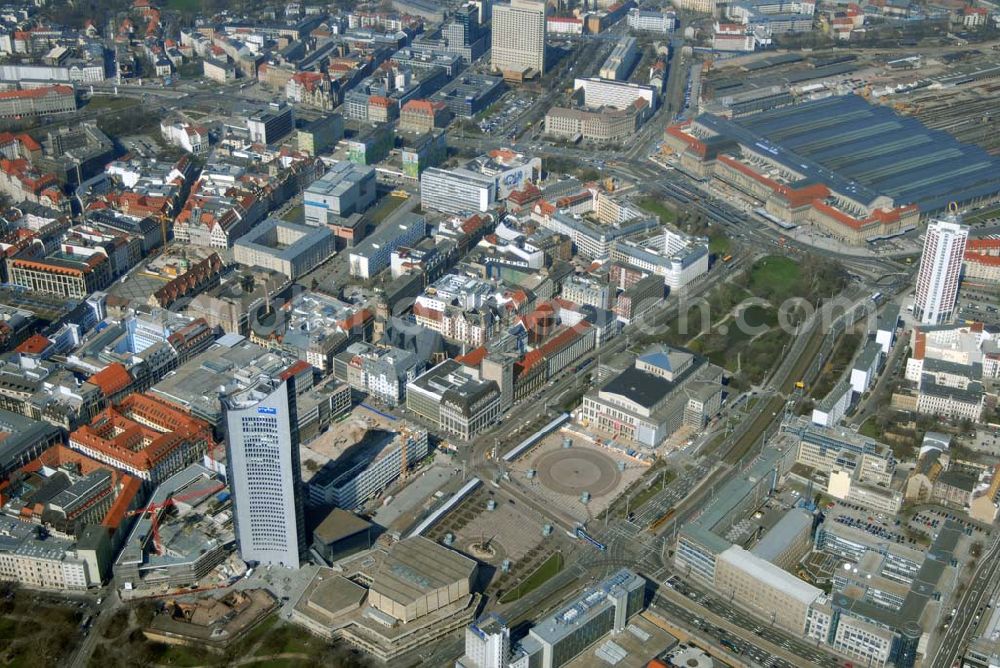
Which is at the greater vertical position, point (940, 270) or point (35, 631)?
point (940, 270)

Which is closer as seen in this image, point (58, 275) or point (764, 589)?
point (764, 589)

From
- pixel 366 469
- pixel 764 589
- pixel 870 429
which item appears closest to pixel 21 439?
pixel 366 469

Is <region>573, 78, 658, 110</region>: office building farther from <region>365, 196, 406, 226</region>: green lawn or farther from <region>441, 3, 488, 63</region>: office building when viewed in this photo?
<region>365, 196, 406, 226</region>: green lawn

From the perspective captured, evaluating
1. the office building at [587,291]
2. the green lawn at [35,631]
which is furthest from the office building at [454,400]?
the green lawn at [35,631]

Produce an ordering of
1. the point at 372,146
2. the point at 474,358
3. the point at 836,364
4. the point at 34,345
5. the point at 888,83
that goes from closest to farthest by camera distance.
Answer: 1. the point at 474,358
2. the point at 34,345
3. the point at 836,364
4. the point at 372,146
5. the point at 888,83

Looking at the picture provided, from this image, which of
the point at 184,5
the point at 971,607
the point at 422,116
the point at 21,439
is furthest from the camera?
the point at 184,5

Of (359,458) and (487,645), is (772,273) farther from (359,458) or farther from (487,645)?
(487,645)

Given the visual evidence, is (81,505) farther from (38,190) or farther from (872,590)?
(38,190)
